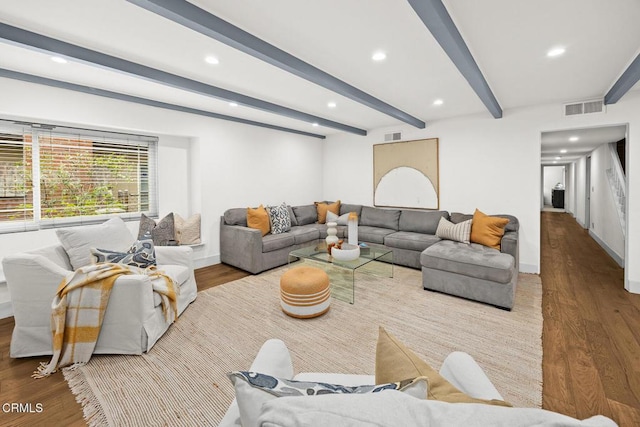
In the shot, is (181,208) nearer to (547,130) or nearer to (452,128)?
(452,128)

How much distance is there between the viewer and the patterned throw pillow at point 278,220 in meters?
4.86

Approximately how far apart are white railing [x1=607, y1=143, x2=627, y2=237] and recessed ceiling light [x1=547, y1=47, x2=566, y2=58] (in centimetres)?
317

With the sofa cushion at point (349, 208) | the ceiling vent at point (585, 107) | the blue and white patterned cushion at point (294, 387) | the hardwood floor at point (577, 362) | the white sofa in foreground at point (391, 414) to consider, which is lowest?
the hardwood floor at point (577, 362)

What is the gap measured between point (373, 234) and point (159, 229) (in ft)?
10.6

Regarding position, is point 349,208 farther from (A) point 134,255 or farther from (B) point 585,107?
(A) point 134,255

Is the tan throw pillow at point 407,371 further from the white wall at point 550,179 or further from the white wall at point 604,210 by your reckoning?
the white wall at point 550,179

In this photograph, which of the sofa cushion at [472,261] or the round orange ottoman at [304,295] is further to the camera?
the sofa cushion at [472,261]

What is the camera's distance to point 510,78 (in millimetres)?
3133

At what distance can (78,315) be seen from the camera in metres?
2.18

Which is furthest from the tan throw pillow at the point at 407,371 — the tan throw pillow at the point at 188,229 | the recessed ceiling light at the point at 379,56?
the tan throw pillow at the point at 188,229

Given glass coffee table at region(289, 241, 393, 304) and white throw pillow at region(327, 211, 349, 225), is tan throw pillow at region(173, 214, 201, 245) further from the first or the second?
white throw pillow at region(327, 211, 349, 225)

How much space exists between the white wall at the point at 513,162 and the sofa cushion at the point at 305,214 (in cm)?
223

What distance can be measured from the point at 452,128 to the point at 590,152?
5.46 metres

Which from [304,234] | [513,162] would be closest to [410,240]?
[304,234]
